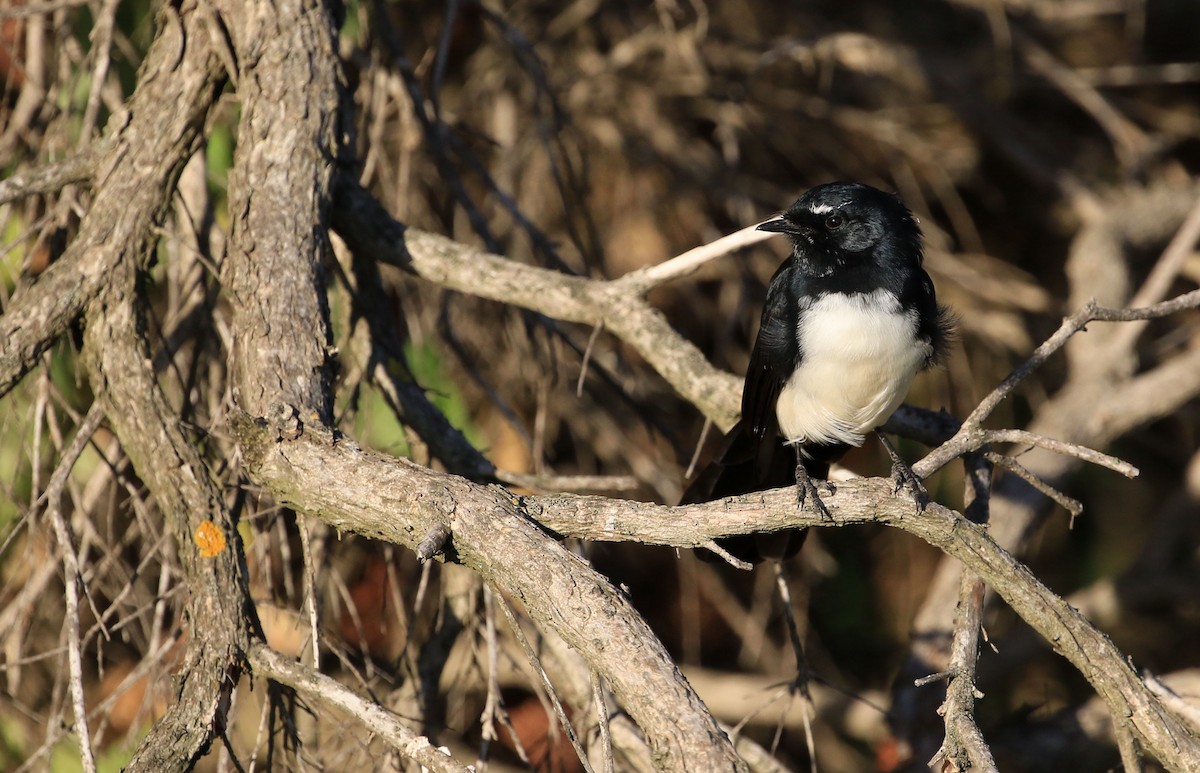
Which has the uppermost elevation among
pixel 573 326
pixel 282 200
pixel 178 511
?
pixel 282 200

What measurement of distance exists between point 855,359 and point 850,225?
403 mm

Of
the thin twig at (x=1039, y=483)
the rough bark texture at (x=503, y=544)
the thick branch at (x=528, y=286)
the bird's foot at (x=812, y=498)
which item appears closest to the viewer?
the rough bark texture at (x=503, y=544)

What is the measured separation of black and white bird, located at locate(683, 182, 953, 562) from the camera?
116 inches

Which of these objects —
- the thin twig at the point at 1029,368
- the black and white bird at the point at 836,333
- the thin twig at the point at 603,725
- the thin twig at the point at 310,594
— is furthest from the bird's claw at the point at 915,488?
the thin twig at the point at 310,594

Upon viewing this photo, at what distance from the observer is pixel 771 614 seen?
538 centimetres

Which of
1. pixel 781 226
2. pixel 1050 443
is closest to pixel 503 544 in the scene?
pixel 1050 443

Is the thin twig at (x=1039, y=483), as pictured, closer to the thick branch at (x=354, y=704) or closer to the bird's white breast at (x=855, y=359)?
the bird's white breast at (x=855, y=359)

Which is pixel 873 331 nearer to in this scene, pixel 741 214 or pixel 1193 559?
pixel 741 214

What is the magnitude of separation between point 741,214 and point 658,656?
328 cm

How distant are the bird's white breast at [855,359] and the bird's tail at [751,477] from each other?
0.20m

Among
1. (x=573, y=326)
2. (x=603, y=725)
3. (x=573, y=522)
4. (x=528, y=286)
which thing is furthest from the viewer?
(x=573, y=326)

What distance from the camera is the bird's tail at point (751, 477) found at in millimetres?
3064

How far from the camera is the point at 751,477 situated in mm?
3297

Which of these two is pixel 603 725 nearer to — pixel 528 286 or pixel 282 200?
pixel 528 286
